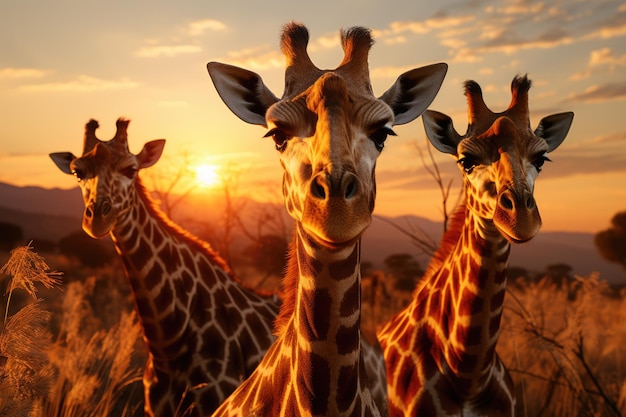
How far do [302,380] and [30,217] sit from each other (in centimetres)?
6497

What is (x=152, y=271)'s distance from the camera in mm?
6199

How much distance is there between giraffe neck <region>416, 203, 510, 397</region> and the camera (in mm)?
5246

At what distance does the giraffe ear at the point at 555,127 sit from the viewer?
612 cm

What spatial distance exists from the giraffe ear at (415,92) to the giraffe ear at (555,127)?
2.39 m

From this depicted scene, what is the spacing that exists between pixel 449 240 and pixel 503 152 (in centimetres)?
121

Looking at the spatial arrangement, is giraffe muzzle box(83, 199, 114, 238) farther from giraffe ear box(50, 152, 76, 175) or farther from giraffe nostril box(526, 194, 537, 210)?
giraffe nostril box(526, 194, 537, 210)

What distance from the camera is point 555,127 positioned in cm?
614

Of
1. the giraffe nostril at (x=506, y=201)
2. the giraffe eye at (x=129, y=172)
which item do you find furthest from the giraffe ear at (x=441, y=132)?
the giraffe eye at (x=129, y=172)

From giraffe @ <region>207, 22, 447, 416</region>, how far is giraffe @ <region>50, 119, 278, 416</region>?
91.6 inches

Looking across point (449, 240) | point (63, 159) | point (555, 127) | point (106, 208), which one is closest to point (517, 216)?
point (449, 240)

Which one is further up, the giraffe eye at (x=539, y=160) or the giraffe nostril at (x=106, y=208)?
the giraffe eye at (x=539, y=160)

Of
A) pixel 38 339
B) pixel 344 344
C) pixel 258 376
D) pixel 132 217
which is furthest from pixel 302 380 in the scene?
pixel 132 217

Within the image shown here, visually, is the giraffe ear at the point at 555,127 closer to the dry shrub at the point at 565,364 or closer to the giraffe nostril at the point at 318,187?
the dry shrub at the point at 565,364

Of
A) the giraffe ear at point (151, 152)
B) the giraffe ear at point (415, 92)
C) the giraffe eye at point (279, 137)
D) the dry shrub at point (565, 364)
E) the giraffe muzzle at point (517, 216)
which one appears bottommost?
the dry shrub at point (565, 364)
